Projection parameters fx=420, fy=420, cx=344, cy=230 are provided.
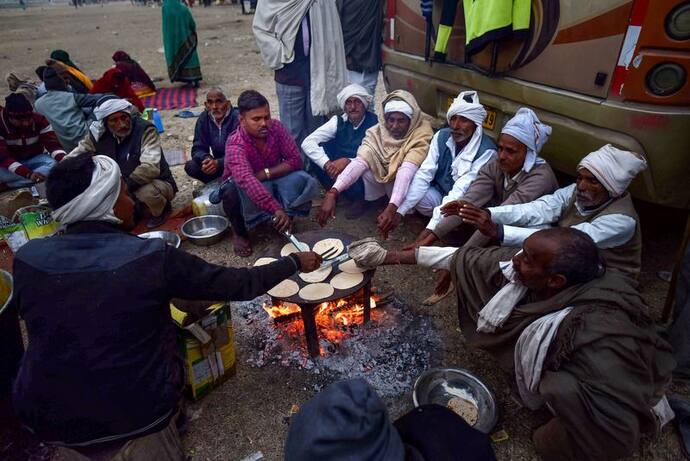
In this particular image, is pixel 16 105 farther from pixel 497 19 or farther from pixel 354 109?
pixel 497 19

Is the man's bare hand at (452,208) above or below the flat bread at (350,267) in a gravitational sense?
above

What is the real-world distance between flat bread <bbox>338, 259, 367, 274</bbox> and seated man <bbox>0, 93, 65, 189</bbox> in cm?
379

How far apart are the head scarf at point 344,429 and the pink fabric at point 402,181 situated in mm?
2802

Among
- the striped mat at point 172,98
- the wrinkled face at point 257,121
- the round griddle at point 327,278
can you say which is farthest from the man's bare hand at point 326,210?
the striped mat at point 172,98

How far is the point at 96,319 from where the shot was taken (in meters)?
1.65

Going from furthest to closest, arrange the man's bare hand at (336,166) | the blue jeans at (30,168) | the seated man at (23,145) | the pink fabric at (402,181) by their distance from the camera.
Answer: the blue jeans at (30,168), the seated man at (23,145), the man's bare hand at (336,166), the pink fabric at (402,181)

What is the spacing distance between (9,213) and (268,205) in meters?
3.05

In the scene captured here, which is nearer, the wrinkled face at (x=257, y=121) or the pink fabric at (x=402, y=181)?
the wrinkled face at (x=257, y=121)

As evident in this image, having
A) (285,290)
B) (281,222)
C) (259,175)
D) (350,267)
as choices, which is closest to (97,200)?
(285,290)

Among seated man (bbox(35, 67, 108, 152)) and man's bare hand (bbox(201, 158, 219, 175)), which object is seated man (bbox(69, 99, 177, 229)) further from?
seated man (bbox(35, 67, 108, 152))

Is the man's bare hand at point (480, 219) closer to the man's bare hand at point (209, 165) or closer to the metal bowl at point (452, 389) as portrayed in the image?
the metal bowl at point (452, 389)

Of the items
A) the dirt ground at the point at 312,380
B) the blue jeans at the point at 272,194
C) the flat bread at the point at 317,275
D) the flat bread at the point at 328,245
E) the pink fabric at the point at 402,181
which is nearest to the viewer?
the dirt ground at the point at 312,380

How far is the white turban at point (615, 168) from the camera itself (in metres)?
2.46

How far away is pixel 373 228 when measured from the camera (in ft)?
14.5
